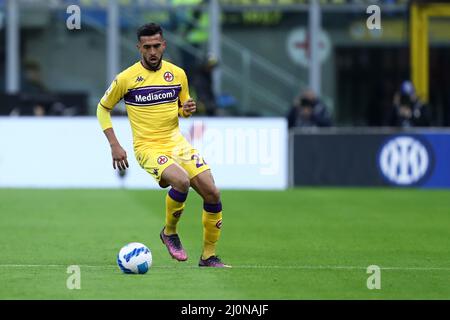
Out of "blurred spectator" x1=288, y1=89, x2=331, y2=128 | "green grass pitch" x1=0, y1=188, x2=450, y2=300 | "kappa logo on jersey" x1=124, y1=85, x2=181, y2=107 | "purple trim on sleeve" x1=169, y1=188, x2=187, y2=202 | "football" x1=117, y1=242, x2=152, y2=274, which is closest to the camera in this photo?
"green grass pitch" x1=0, y1=188, x2=450, y2=300

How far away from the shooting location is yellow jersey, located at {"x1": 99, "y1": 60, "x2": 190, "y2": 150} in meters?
12.2

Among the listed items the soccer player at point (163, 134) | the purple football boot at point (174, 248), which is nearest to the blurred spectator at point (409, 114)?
the purple football boot at point (174, 248)

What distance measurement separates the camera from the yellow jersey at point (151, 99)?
1224 centimetres

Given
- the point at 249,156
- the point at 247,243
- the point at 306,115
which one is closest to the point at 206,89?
the point at 306,115

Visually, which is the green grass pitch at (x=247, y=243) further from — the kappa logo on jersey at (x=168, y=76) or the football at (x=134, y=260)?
the kappa logo on jersey at (x=168, y=76)

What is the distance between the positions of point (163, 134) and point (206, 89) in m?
14.0

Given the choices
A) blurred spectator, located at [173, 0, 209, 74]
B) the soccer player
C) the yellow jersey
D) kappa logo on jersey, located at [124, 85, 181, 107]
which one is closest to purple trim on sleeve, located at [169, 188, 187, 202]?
the soccer player

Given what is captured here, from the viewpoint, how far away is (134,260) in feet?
37.3

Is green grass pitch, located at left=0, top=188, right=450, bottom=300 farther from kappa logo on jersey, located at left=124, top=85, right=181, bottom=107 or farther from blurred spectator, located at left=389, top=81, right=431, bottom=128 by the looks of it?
blurred spectator, located at left=389, top=81, right=431, bottom=128

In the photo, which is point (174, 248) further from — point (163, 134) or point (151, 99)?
point (151, 99)

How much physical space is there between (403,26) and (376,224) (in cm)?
1381

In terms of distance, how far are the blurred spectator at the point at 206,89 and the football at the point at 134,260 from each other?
1432 centimetres

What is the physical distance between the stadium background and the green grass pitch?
3 centimetres

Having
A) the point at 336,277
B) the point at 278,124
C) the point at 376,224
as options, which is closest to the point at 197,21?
the point at 278,124
